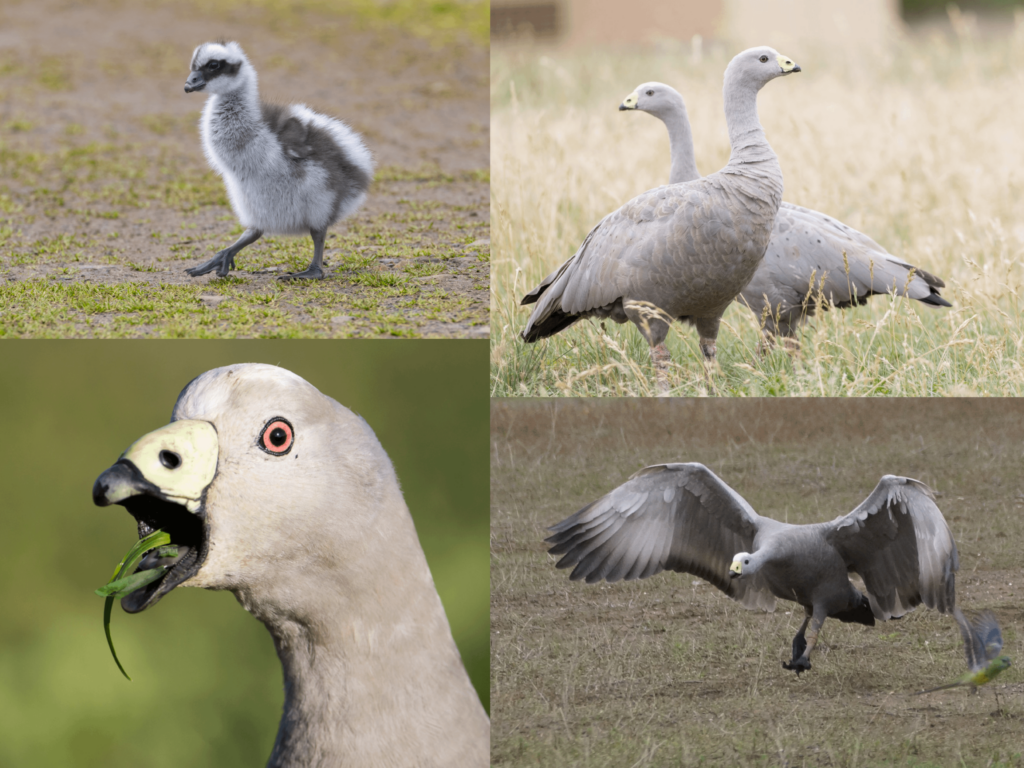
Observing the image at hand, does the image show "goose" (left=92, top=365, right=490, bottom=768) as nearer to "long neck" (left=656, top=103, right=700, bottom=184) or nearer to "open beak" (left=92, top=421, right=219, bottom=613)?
"open beak" (left=92, top=421, right=219, bottom=613)

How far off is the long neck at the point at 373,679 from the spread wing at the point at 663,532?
1.08 meters

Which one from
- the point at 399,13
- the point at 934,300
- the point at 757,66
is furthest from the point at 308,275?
the point at 399,13

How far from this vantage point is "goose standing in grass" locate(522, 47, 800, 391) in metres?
3.33

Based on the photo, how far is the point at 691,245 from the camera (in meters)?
3.34

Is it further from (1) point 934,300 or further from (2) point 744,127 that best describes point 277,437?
(1) point 934,300

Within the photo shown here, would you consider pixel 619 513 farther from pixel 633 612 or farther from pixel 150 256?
pixel 150 256

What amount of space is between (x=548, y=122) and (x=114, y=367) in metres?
2.55

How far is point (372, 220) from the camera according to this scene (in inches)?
171

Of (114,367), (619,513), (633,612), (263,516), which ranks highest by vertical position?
(263,516)

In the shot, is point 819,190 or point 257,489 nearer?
point 257,489

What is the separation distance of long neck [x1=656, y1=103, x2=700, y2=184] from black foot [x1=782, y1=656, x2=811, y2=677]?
1757 mm

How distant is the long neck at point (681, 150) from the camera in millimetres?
3818

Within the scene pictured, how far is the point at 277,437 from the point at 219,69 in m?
2.18

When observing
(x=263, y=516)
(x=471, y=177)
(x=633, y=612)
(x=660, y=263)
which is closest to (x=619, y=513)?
(x=633, y=612)
